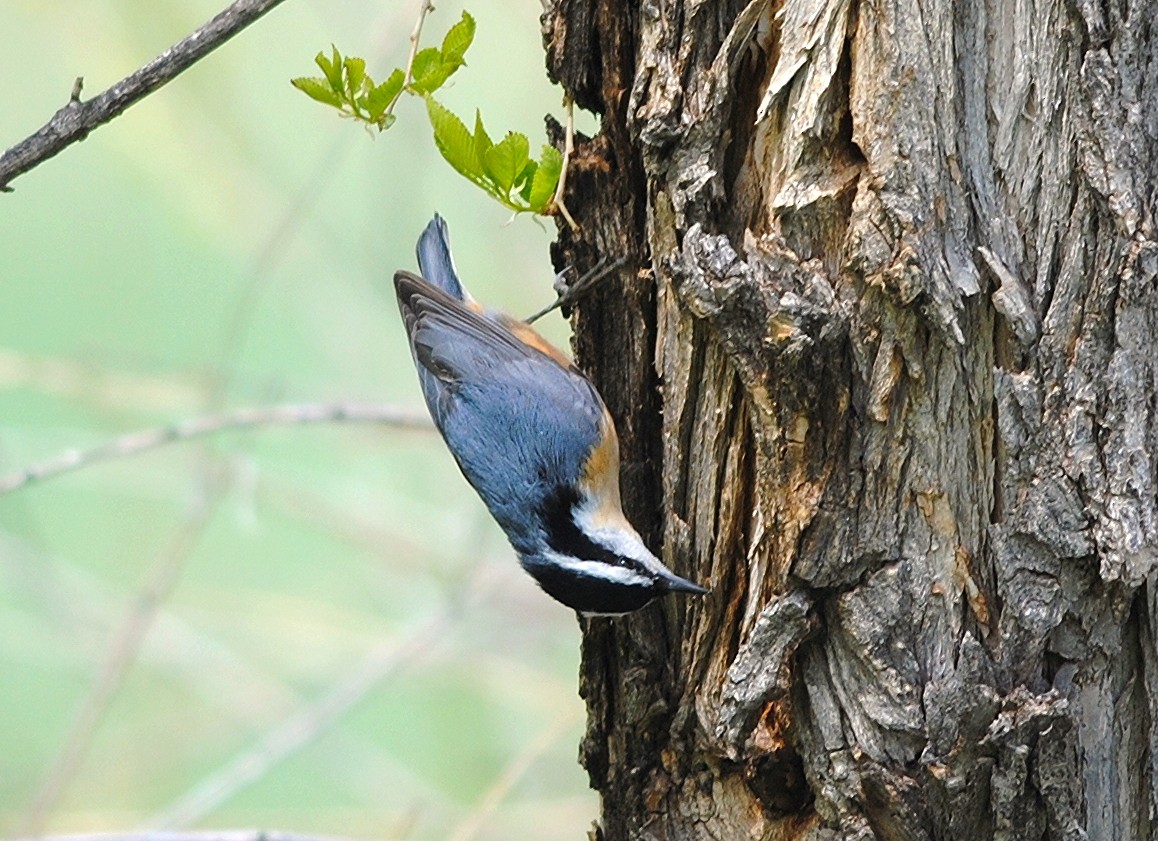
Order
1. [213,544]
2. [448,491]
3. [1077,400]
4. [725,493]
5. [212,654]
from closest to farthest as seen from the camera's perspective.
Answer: [1077,400]
[725,493]
[212,654]
[448,491]
[213,544]

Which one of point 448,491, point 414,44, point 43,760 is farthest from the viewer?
point 43,760

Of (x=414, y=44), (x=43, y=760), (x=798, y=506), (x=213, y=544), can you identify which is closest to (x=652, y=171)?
(x=414, y=44)

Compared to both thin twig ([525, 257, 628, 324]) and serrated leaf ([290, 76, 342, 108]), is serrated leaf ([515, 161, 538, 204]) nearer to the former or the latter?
thin twig ([525, 257, 628, 324])

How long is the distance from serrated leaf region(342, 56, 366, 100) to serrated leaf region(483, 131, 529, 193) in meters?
0.22

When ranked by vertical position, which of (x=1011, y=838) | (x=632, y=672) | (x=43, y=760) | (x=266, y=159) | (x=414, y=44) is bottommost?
(x=1011, y=838)

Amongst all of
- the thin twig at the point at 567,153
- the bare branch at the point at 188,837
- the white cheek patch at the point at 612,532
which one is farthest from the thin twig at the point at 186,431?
the thin twig at the point at 567,153

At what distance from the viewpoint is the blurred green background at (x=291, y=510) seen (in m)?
3.16

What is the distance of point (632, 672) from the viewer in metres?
2.12

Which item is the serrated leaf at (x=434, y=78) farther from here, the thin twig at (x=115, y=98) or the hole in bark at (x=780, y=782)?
the hole in bark at (x=780, y=782)

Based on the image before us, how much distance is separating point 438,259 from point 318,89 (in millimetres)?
1258

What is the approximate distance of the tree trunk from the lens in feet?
5.55

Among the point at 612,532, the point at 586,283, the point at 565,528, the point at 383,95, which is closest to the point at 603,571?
the point at 612,532

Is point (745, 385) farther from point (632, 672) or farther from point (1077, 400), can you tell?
point (632, 672)

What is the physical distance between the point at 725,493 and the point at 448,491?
101 inches
